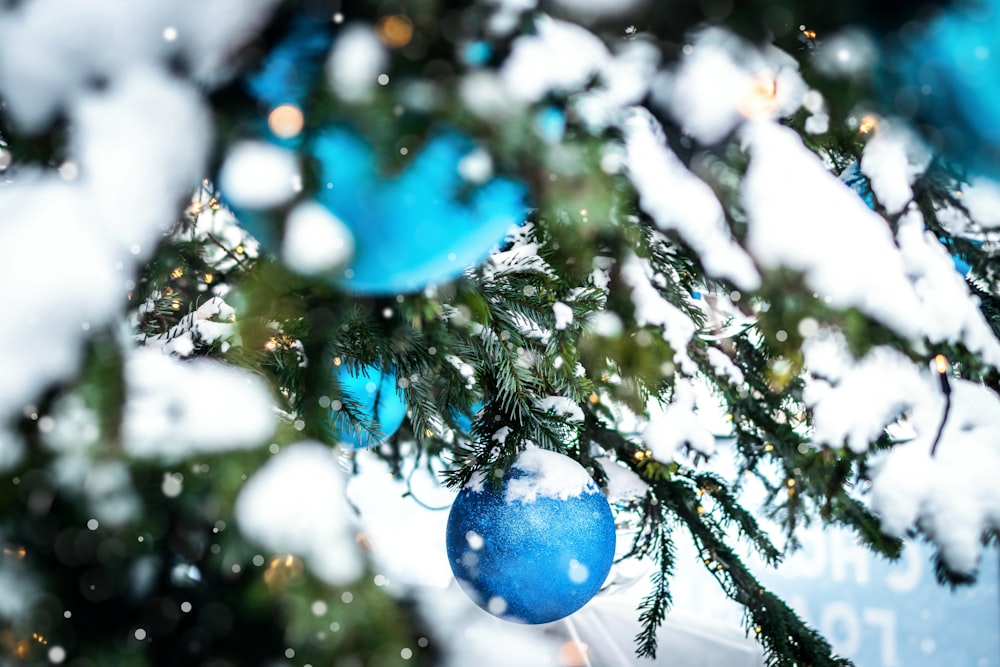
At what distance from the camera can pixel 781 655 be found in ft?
3.76

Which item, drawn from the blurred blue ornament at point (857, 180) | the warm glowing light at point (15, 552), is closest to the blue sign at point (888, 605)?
the blurred blue ornament at point (857, 180)

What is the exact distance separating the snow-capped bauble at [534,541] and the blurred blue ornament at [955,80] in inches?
24.2

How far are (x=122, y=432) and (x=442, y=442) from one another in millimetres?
1186

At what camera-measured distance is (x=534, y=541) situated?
0.87 metres

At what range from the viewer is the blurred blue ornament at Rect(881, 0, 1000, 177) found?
1.25ft

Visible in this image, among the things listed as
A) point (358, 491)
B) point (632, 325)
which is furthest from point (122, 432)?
point (358, 491)

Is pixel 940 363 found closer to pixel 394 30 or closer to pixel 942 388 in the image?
pixel 942 388

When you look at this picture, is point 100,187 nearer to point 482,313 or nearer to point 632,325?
point 482,313

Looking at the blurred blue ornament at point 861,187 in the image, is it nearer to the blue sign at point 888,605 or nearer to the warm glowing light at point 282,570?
the warm glowing light at point 282,570

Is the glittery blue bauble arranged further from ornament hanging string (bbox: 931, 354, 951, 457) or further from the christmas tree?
ornament hanging string (bbox: 931, 354, 951, 457)

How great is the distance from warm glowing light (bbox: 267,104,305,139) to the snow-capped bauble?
58 centimetres

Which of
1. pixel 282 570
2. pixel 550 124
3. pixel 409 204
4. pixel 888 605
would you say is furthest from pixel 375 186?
pixel 888 605

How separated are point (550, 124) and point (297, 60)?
0.62 feet

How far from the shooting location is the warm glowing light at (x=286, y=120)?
Result: 1.57 ft
